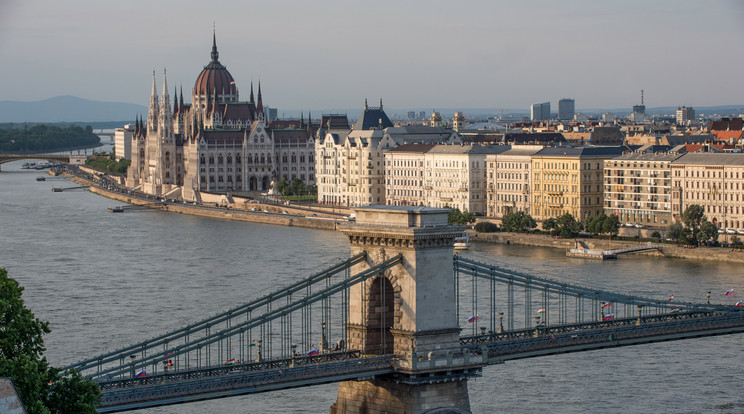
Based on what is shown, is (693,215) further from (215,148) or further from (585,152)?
(215,148)

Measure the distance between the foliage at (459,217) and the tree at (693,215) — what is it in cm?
784

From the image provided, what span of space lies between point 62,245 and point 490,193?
16.9 meters

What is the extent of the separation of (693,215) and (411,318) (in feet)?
93.6

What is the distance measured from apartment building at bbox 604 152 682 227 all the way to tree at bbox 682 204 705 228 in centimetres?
248

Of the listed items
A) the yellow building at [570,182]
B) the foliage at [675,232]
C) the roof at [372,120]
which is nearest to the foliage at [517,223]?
the yellow building at [570,182]

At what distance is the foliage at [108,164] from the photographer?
9761 centimetres

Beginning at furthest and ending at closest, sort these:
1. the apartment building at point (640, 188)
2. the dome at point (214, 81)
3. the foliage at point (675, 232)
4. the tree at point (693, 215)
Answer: the dome at point (214, 81), the apartment building at point (640, 188), the tree at point (693, 215), the foliage at point (675, 232)

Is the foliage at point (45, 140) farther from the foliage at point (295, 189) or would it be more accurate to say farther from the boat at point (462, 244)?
the boat at point (462, 244)

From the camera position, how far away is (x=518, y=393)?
22.5 metres

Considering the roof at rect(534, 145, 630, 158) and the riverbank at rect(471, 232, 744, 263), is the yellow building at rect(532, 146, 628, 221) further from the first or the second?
the riverbank at rect(471, 232, 744, 263)

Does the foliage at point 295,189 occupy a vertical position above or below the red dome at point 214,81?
below

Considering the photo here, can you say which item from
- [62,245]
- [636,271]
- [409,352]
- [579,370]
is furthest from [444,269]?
[62,245]

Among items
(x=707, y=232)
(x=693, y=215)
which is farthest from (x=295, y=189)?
(x=707, y=232)

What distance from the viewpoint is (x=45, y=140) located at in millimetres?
150625
